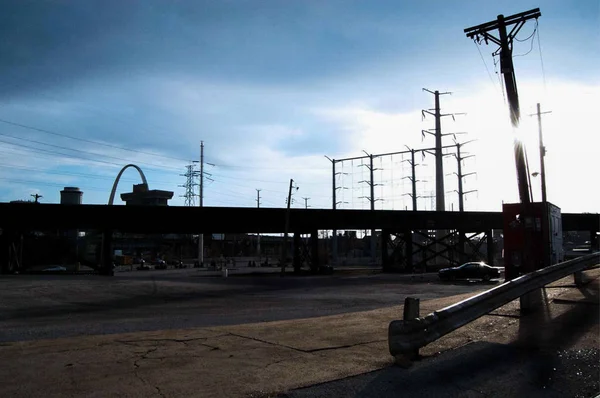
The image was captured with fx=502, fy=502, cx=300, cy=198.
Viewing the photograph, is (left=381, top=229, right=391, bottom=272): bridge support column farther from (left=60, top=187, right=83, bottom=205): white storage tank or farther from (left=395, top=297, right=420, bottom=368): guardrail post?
(left=60, top=187, right=83, bottom=205): white storage tank

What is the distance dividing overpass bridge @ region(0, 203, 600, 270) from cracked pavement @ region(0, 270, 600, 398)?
38885mm

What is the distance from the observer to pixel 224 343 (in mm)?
7570

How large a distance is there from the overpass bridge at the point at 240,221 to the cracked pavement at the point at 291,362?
38.9 meters

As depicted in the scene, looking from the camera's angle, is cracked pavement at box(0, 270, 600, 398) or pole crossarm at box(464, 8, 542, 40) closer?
cracked pavement at box(0, 270, 600, 398)

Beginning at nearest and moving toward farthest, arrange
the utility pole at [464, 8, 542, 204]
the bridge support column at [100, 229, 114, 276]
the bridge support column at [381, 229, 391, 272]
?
the utility pole at [464, 8, 542, 204], the bridge support column at [100, 229, 114, 276], the bridge support column at [381, 229, 391, 272]

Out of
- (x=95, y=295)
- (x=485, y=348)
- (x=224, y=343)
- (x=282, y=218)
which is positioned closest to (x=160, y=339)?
(x=224, y=343)

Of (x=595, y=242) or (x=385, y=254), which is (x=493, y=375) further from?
(x=595, y=242)

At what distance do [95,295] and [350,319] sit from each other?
15986mm

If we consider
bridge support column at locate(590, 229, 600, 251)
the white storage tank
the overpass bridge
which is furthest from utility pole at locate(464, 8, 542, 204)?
the white storage tank

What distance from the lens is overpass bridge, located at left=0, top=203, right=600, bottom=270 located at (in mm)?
43906

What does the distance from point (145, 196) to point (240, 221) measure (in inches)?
3623

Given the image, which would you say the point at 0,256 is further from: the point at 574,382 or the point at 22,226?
the point at 574,382

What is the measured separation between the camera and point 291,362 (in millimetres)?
6156

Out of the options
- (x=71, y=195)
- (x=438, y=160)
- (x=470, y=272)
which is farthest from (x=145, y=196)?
(x=470, y=272)
